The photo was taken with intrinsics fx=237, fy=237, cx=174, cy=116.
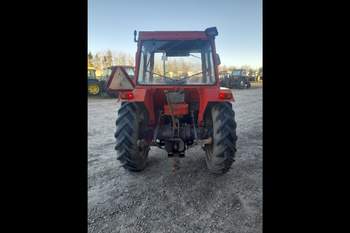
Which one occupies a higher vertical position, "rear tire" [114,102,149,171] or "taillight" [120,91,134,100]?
"taillight" [120,91,134,100]

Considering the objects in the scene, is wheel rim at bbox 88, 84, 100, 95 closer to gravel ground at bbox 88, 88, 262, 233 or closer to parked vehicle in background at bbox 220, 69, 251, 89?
parked vehicle in background at bbox 220, 69, 251, 89

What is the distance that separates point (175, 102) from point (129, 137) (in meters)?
0.71

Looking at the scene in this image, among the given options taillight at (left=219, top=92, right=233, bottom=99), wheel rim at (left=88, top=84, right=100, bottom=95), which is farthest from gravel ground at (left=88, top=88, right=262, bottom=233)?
wheel rim at (left=88, top=84, right=100, bottom=95)

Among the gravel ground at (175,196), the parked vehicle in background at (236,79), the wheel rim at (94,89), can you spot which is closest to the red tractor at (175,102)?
the gravel ground at (175,196)

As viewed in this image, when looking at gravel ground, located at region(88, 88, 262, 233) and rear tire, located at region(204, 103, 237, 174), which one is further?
rear tire, located at region(204, 103, 237, 174)

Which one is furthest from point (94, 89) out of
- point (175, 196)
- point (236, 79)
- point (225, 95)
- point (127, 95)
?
point (175, 196)

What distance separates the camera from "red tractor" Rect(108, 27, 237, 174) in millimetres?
2783

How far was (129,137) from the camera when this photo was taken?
278 centimetres

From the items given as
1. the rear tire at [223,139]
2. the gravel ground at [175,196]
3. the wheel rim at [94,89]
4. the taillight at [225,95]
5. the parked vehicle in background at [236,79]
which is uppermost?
the parked vehicle in background at [236,79]

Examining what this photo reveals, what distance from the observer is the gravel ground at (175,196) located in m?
1.97

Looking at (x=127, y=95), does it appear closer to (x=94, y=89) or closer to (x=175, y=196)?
(x=175, y=196)

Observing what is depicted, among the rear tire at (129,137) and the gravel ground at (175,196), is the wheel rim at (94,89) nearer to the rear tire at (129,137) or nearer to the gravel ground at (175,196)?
the gravel ground at (175,196)
